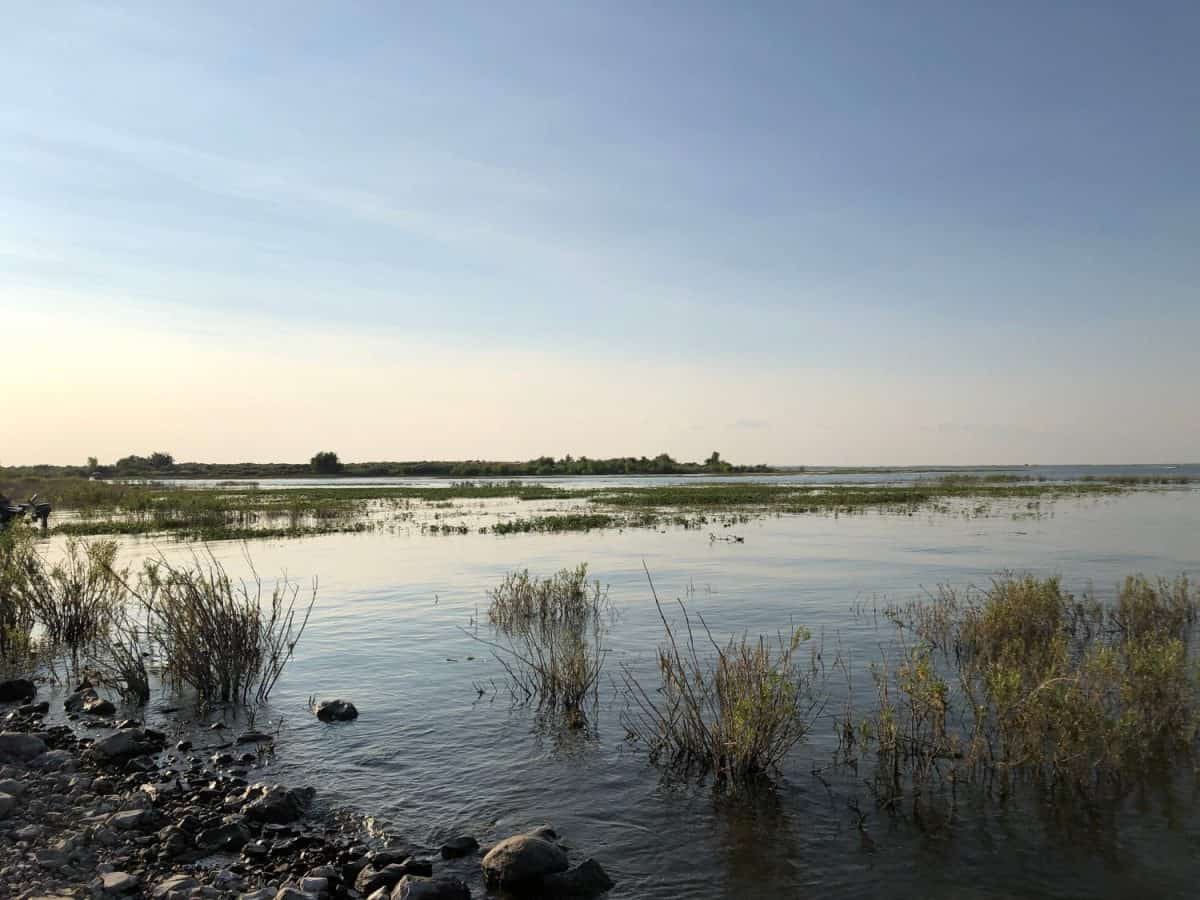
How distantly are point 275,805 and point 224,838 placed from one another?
0.70m

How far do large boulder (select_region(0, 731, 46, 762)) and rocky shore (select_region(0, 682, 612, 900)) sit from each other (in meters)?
0.01

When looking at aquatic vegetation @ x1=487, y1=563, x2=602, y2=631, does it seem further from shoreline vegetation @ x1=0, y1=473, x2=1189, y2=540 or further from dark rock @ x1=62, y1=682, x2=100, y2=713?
shoreline vegetation @ x1=0, y1=473, x2=1189, y2=540

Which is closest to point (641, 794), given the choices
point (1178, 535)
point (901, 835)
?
point (901, 835)

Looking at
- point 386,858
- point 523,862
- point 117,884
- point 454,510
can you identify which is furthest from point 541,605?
point 454,510

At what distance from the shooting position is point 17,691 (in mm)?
13859

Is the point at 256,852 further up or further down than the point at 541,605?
further down

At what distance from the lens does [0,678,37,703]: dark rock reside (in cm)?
1369

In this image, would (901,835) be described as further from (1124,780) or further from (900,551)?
(900,551)

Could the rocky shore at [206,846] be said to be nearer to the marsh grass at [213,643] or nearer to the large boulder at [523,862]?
the large boulder at [523,862]

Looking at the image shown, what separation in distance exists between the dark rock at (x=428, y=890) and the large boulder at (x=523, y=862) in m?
0.37

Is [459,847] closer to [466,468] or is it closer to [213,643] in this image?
[213,643]

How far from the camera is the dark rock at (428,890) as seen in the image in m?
7.11

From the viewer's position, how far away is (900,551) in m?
32.5

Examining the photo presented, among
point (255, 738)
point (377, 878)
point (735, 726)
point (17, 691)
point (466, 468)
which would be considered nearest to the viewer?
point (377, 878)
